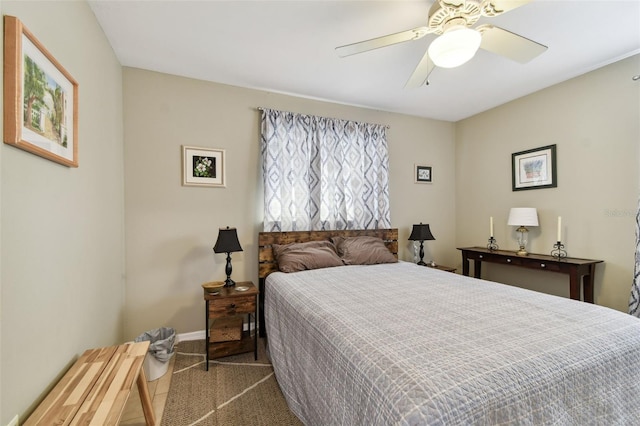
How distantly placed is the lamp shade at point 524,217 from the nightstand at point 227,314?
9.65 ft

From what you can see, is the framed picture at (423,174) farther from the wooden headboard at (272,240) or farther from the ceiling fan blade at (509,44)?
the ceiling fan blade at (509,44)

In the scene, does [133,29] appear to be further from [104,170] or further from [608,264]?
[608,264]

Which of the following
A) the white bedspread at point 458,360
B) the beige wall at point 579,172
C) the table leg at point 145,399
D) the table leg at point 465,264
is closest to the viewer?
the white bedspread at point 458,360

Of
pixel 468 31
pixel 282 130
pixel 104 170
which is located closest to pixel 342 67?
pixel 282 130

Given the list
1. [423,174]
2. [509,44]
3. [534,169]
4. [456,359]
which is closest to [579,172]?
[534,169]

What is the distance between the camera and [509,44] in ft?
5.55

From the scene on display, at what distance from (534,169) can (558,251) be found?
97 centimetres

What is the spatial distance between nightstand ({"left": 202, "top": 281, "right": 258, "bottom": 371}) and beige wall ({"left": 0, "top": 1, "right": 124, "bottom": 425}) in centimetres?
72

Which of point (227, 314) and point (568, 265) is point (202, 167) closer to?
point (227, 314)

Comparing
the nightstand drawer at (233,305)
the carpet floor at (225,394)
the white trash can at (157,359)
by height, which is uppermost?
the nightstand drawer at (233,305)

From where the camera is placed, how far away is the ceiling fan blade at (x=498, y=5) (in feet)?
4.55

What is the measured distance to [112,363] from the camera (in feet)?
4.62

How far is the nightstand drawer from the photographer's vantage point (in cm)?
231

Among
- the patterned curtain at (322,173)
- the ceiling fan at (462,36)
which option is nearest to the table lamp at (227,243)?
the patterned curtain at (322,173)
